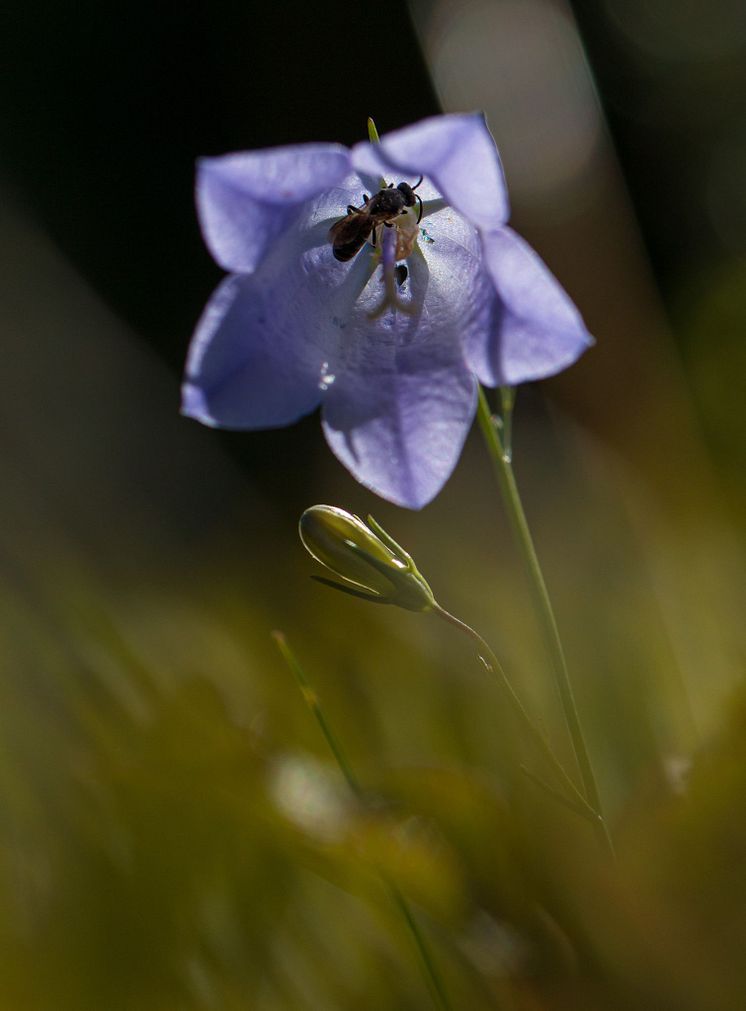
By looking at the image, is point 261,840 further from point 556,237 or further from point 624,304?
point 556,237

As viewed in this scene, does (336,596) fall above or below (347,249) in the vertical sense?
below

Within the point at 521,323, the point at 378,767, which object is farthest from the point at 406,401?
the point at 378,767

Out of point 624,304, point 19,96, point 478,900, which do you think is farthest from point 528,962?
point 19,96

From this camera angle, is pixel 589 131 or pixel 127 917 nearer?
pixel 127 917

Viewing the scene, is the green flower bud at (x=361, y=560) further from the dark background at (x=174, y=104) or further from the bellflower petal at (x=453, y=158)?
the dark background at (x=174, y=104)

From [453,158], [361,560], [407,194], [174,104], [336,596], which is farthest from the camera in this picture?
[174,104]

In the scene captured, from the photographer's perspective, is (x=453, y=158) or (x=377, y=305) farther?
(x=377, y=305)

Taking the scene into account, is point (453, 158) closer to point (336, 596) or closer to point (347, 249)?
point (347, 249)
